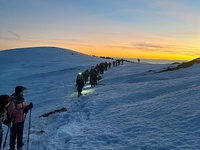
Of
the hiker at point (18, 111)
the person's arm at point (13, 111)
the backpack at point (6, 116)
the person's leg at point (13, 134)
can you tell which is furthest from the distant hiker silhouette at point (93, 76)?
the backpack at point (6, 116)

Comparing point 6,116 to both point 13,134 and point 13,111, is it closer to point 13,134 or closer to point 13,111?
point 13,111

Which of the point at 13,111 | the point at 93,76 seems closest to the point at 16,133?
the point at 13,111

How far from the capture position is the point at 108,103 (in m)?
14.4

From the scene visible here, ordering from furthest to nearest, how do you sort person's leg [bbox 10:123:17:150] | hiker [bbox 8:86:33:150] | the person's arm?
1. person's leg [bbox 10:123:17:150]
2. hiker [bbox 8:86:33:150]
3. the person's arm

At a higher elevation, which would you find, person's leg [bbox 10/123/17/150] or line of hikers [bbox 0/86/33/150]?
line of hikers [bbox 0/86/33/150]

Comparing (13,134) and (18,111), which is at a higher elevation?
(18,111)

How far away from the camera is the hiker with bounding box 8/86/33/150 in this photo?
7420 mm

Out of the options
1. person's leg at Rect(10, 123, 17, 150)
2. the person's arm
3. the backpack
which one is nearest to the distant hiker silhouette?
person's leg at Rect(10, 123, 17, 150)

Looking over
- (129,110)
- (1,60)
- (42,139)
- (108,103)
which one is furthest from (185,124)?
(1,60)

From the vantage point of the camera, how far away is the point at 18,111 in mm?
7582

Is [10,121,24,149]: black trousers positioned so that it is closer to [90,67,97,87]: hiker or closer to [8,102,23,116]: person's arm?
[8,102,23,116]: person's arm

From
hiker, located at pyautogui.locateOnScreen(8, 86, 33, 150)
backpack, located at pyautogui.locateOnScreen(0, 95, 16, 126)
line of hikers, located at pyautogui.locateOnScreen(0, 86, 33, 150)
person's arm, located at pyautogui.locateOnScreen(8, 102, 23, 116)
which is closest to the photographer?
backpack, located at pyautogui.locateOnScreen(0, 95, 16, 126)

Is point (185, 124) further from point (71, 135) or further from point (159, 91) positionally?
point (159, 91)

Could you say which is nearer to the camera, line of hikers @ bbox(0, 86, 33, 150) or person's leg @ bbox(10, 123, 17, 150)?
line of hikers @ bbox(0, 86, 33, 150)
